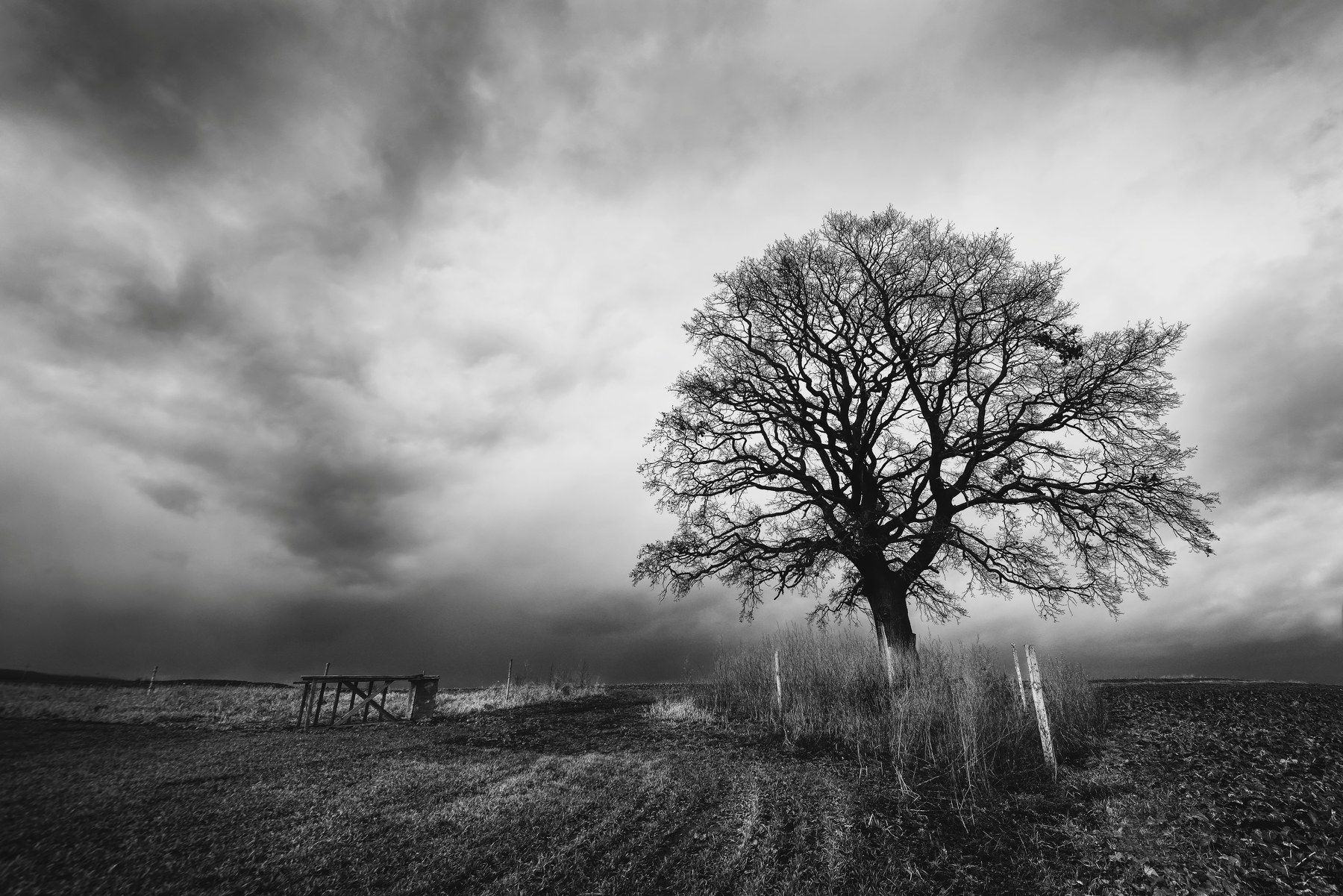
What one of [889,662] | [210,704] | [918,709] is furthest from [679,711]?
[210,704]

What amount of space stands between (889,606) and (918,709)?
4.70 meters

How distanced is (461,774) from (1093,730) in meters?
8.89

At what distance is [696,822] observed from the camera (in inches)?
232

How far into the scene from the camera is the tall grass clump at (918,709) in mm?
7188

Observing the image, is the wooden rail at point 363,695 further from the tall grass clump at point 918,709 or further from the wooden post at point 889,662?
the wooden post at point 889,662

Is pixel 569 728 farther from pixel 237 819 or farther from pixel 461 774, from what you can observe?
pixel 237 819

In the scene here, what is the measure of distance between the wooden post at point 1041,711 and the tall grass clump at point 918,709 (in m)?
0.23

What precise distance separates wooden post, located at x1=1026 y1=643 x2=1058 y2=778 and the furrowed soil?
0.63 feet

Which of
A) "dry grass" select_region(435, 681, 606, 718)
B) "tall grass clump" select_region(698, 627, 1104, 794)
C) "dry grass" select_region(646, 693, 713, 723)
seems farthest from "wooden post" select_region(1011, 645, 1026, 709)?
"dry grass" select_region(435, 681, 606, 718)

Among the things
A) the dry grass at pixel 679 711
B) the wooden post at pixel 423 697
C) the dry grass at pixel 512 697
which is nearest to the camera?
the dry grass at pixel 679 711

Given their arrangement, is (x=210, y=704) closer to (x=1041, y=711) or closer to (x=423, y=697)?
(x=423, y=697)

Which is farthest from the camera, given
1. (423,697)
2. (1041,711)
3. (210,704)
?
(210,704)

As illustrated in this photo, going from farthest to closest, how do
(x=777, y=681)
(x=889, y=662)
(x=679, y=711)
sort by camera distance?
(x=679, y=711)
(x=777, y=681)
(x=889, y=662)

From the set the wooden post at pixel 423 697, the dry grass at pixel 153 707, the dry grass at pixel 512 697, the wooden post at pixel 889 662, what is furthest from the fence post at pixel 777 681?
the dry grass at pixel 153 707
